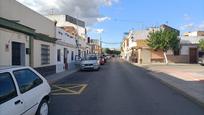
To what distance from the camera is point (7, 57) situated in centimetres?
1673

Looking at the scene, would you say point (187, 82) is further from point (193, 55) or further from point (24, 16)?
point (193, 55)

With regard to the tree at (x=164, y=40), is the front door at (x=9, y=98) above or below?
below

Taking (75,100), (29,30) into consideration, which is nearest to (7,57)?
(29,30)

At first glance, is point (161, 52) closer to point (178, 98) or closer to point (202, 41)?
point (202, 41)

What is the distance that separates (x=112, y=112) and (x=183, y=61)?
2009 inches

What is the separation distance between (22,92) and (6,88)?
60cm

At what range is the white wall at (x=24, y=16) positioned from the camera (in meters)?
16.9

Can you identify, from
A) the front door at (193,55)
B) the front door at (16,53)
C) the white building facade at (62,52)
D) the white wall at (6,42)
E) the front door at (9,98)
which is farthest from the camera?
the front door at (193,55)

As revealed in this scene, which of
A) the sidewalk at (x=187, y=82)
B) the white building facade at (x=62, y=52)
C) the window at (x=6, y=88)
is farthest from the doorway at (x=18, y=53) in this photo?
the window at (x=6, y=88)

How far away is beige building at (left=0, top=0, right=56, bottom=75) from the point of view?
1658cm

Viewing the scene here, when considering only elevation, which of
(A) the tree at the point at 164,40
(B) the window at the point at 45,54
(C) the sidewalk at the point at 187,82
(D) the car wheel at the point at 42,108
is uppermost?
(A) the tree at the point at 164,40

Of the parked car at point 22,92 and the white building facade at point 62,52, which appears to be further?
the white building facade at point 62,52

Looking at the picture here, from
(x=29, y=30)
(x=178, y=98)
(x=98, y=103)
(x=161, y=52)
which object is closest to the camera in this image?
(x=98, y=103)

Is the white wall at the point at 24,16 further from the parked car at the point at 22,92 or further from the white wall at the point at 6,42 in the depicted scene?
the parked car at the point at 22,92
